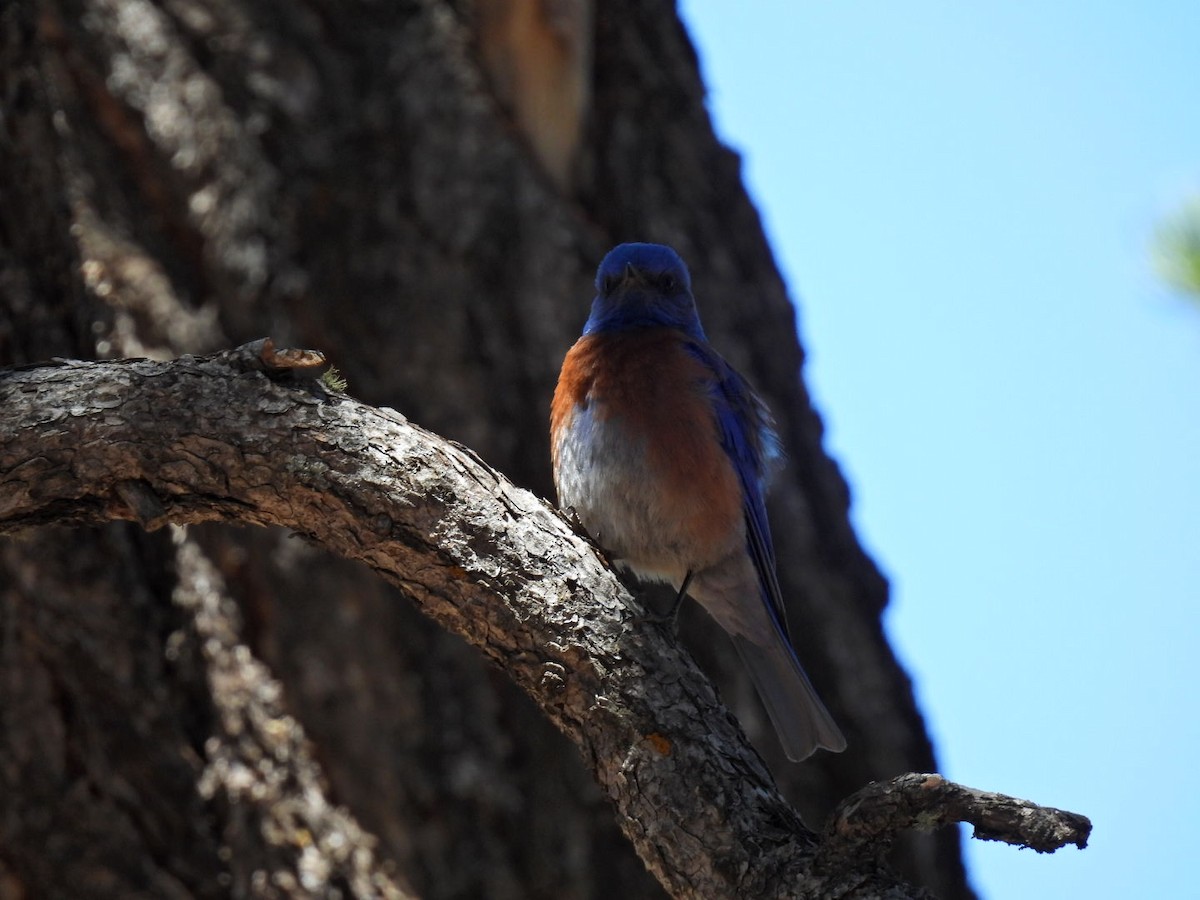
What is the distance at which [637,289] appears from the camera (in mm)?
4590

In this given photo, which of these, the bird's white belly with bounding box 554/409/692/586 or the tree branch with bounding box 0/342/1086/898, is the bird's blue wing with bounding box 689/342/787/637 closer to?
the bird's white belly with bounding box 554/409/692/586

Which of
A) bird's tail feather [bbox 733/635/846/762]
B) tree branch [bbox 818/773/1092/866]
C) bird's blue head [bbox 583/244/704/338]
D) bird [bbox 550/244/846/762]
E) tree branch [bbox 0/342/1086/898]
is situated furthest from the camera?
→ bird's blue head [bbox 583/244/704/338]

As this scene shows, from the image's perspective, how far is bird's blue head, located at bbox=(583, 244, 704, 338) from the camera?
4594 millimetres

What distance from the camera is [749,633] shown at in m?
4.27

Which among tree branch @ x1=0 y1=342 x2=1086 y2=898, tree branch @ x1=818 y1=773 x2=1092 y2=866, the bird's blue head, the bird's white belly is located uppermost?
the bird's blue head

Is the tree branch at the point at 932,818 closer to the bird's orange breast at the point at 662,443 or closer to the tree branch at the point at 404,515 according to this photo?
the tree branch at the point at 404,515

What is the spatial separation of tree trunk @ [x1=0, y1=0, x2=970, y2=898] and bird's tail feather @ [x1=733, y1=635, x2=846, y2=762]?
0.39m

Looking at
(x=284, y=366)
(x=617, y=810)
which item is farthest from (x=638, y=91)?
(x=617, y=810)

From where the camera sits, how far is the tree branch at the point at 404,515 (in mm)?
2766

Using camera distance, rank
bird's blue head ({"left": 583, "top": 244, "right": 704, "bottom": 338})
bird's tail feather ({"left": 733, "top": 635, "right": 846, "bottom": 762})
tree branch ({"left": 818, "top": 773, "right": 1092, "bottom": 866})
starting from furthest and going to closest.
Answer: bird's blue head ({"left": 583, "top": 244, "right": 704, "bottom": 338}) < bird's tail feather ({"left": 733, "top": 635, "right": 846, "bottom": 762}) < tree branch ({"left": 818, "top": 773, "right": 1092, "bottom": 866})

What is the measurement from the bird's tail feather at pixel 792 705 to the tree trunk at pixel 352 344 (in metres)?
0.39

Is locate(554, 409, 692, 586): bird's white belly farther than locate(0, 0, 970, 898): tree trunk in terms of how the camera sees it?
Yes

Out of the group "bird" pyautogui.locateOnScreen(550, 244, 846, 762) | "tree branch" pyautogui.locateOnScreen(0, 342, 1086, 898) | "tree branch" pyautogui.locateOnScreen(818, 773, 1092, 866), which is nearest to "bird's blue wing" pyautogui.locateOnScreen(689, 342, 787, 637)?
"bird" pyautogui.locateOnScreen(550, 244, 846, 762)

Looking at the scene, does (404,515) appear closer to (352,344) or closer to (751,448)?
(751,448)
